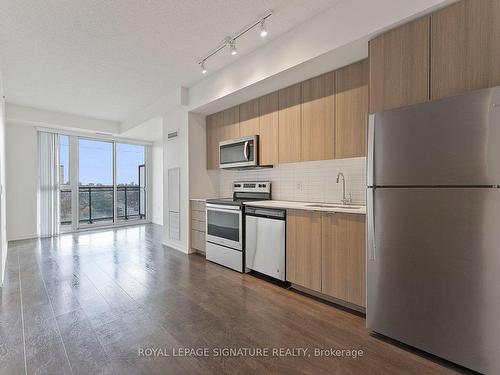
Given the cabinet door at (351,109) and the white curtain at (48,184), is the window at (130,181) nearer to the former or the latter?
the white curtain at (48,184)

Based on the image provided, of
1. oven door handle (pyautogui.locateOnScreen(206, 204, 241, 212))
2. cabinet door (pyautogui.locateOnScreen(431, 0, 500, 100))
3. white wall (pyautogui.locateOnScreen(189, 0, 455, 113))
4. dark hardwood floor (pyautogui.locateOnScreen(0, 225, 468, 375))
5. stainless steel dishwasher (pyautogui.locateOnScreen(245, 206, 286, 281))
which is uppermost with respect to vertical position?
white wall (pyautogui.locateOnScreen(189, 0, 455, 113))

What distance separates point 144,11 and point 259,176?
8.18 ft

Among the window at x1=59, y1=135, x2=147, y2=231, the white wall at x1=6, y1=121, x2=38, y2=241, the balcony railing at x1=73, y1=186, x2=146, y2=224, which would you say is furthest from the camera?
the balcony railing at x1=73, y1=186, x2=146, y2=224

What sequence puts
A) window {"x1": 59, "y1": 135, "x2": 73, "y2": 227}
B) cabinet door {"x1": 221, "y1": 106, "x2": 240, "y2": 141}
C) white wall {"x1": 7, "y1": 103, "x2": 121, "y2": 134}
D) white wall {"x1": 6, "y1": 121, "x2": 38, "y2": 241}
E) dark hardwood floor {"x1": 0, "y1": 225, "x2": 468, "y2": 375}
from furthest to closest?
window {"x1": 59, "y1": 135, "x2": 73, "y2": 227}
white wall {"x1": 6, "y1": 121, "x2": 38, "y2": 241}
white wall {"x1": 7, "y1": 103, "x2": 121, "y2": 134}
cabinet door {"x1": 221, "y1": 106, "x2": 240, "y2": 141}
dark hardwood floor {"x1": 0, "y1": 225, "x2": 468, "y2": 375}

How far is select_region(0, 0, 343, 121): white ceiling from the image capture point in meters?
2.30

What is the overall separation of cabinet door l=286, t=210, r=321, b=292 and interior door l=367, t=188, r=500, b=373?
65 centimetres

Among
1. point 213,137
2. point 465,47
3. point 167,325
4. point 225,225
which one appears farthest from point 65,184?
point 465,47

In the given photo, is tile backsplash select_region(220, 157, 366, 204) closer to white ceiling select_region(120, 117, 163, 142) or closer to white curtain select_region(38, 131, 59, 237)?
white ceiling select_region(120, 117, 163, 142)

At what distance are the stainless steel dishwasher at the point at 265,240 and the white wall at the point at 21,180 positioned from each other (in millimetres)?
5393

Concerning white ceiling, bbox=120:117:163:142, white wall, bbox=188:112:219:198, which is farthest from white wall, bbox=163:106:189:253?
white ceiling, bbox=120:117:163:142

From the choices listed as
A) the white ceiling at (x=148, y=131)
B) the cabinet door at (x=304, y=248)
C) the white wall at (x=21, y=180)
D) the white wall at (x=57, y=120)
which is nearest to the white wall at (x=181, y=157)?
the white ceiling at (x=148, y=131)

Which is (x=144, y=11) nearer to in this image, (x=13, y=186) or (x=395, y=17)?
(x=395, y=17)

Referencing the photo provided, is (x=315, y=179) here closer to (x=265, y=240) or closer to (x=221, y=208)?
(x=265, y=240)

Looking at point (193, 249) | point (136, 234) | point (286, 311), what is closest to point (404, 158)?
point (286, 311)
